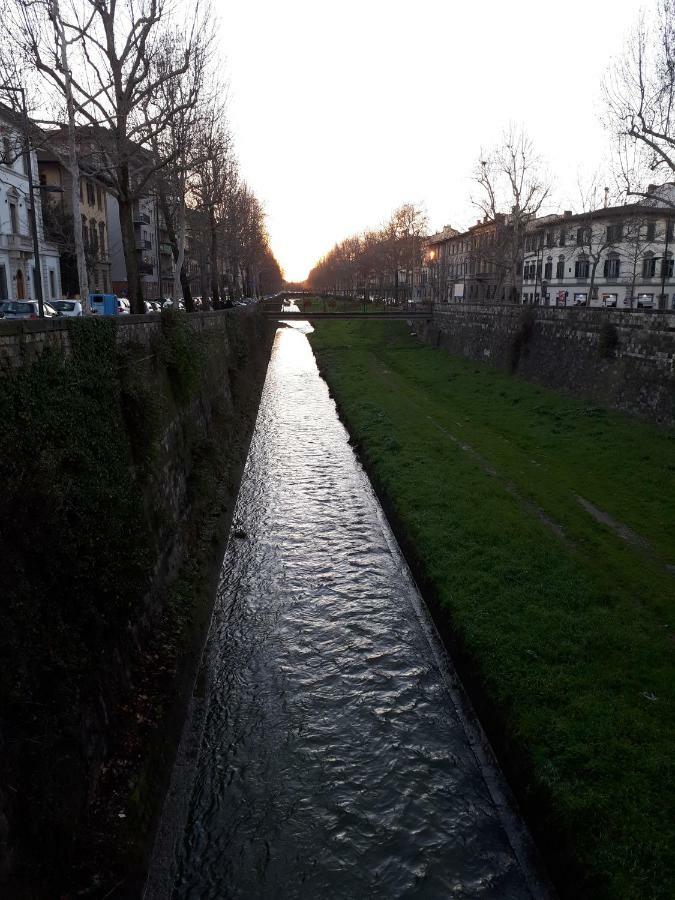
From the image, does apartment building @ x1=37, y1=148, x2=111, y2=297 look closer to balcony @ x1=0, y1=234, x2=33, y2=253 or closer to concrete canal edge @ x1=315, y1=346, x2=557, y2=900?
balcony @ x1=0, y1=234, x2=33, y2=253

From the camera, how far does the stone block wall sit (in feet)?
68.6

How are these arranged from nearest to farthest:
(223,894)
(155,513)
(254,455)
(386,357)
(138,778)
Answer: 1. (223,894)
2. (138,778)
3. (155,513)
4. (254,455)
5. (386,357)

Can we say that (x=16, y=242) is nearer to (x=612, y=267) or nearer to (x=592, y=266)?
(x=592, y=266)

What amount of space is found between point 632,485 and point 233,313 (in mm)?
19392

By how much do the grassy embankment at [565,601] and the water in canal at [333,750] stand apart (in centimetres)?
61

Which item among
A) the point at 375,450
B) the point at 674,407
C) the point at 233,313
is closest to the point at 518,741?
the point at 375,450

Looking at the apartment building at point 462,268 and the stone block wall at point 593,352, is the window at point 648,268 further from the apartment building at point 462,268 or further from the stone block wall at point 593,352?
the stone block wall at point 593,352

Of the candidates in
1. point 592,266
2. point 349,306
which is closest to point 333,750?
point 592,266

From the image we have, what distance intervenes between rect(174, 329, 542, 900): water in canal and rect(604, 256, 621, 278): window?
5744cm

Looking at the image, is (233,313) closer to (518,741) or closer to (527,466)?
(527,466)

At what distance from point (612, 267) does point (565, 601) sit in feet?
199

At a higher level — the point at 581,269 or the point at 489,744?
the point at 581,269

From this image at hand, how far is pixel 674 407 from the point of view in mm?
19656

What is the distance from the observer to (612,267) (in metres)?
63.3
